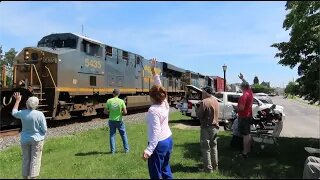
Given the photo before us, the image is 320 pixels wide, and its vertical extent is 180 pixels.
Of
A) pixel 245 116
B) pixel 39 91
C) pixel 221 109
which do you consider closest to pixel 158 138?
pixel 245 116

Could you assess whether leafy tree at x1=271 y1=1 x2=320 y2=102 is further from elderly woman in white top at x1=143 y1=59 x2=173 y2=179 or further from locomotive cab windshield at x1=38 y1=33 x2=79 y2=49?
locomotive cab windshield at x1=38 y1=33 x2=79 y2=49

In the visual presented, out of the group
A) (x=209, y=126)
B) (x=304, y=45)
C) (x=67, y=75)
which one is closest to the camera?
(x=209, y=126)

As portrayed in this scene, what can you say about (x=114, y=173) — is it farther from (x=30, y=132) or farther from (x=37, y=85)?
(x=37, y=85)

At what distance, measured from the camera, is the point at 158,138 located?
20.8 feet

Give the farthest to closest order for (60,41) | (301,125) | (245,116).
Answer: (301,125)
(60,41)
(245,116)

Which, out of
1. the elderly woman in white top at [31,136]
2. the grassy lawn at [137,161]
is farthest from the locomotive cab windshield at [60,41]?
the elderly woman in white top at [31,136]

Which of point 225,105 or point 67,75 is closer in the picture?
point 67,75

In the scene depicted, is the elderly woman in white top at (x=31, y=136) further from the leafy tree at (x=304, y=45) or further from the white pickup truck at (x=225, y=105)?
the white pickup truck at (x=225, y=105)

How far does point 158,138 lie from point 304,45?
691 centimetres

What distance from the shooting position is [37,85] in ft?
63.1

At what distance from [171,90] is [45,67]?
63.9ft

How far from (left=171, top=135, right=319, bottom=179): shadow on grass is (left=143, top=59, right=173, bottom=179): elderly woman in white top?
210 cm

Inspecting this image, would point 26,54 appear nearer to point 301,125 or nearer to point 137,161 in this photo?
point 137,161

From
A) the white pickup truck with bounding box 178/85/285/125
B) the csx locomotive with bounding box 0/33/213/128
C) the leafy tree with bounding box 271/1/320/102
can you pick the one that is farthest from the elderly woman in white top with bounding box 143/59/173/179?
the white pickup truck with bounding box 178/85/285/125
